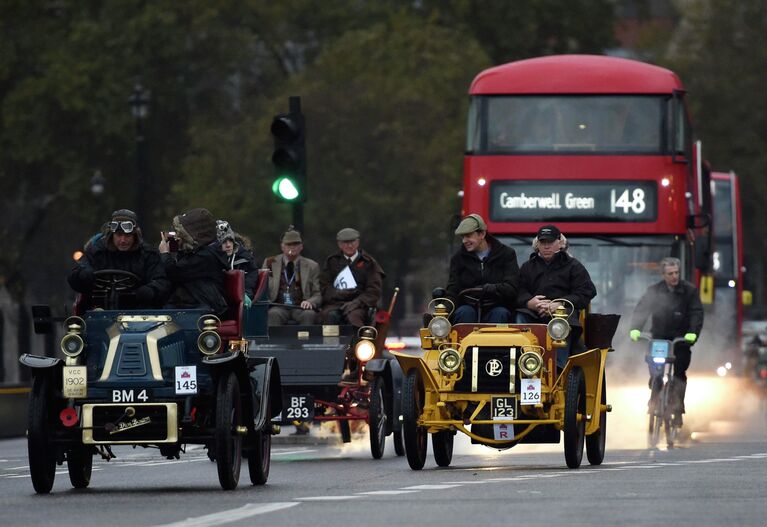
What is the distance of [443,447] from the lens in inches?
727

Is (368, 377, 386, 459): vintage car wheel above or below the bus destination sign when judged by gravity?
below

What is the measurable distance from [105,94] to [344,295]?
125 ft

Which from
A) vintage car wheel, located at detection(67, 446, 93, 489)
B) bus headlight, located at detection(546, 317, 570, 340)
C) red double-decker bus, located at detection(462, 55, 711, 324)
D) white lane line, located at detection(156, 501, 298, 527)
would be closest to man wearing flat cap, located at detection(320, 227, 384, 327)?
bus headlight, located at detection(546, 317, 570, 340)

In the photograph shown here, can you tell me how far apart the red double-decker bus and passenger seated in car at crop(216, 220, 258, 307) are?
835 centimetres

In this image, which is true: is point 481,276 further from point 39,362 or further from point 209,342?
point 39,362

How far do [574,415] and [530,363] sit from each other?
51 centimetres

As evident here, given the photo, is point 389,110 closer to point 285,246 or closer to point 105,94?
point 105,94

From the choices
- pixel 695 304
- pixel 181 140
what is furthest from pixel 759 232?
pixel 695 304

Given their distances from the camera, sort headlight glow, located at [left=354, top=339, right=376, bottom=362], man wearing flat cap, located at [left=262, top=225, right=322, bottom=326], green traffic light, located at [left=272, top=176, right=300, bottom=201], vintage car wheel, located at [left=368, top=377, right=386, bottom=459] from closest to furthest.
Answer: vintage car wheel, located at [left=368, top=377, right=386, bottom=459], headlight glow, located at [left=354, top=339, right=376, bottom=362], man wearing flat cap, located at [left=262, top=225, right=322, bottom=326], green traffic light, located at [left=272, top=176, right=300, bottom=201]

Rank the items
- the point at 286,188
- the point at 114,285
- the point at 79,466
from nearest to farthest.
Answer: the point at 114,285 < the point at 79,466 < the point at 286,188

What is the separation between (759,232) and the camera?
79000 mm

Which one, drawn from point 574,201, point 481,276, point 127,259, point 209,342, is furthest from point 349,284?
point 209,342

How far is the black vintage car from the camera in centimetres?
1504

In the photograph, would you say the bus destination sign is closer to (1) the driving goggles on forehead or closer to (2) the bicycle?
(2) the bicycle
